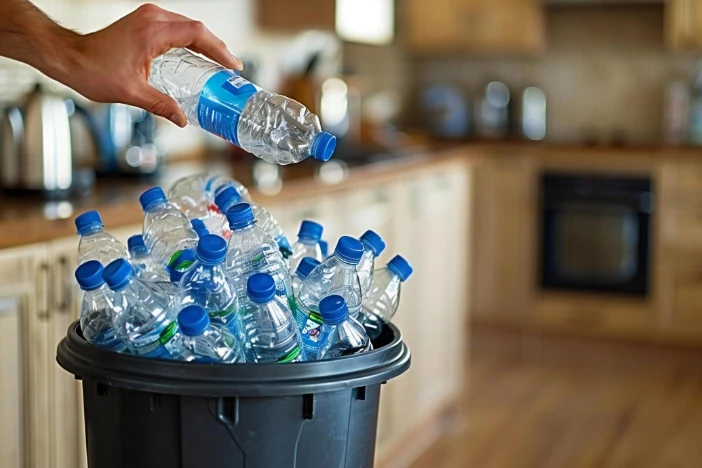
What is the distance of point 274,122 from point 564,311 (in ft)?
12.9

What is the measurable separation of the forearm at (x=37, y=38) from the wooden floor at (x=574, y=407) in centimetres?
235

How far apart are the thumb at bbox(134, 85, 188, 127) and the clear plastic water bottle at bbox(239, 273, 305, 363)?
0.80ft

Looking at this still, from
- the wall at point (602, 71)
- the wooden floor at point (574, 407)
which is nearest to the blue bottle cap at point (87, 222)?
the wooden floor at point (574, 407)

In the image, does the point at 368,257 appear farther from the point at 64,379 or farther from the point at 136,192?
the point at 136,192

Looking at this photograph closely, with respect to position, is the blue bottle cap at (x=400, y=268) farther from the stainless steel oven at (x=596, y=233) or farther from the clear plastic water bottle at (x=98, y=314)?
the stainless steel oven at (x=596, y=233)

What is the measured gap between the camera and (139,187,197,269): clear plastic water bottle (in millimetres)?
1354

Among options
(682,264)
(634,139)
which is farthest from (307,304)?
(634,139)

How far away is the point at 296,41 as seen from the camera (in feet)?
14.6

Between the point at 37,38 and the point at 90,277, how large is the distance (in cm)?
33

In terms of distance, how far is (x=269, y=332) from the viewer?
46.9 inches

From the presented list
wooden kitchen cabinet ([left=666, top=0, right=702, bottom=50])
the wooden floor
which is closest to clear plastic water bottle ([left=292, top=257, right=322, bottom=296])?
the wooden floor

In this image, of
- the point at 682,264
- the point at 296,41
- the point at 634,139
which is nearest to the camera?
the point at 296,41

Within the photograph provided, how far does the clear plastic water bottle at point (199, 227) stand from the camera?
A: 4.40ft

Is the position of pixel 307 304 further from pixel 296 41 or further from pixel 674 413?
pixel 296 41
